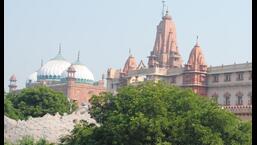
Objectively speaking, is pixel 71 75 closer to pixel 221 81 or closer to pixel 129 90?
pixel 221 81

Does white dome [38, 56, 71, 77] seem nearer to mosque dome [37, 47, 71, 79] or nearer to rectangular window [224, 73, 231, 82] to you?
mosque dome [37, 47, 71, 79]

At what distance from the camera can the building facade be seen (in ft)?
167

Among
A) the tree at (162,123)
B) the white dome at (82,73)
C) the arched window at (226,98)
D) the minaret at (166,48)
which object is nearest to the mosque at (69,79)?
the white dome at (82,73)

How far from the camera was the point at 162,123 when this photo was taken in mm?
18531

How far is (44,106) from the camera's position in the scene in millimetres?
43969

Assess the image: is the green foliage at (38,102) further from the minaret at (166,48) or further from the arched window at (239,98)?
the minaret at (166,48)

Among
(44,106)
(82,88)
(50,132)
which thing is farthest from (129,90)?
(82,88)

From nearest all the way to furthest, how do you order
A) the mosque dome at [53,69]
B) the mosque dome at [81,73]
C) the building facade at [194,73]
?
the building facade at [194,73] < the mosque dome at [81,73] < the mosque dome at [53,69]

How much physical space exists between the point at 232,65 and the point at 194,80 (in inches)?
159

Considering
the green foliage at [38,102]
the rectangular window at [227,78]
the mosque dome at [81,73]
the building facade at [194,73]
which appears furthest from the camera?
the mosque dome at [81,73]

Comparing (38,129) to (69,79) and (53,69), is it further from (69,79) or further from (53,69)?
(53,69)

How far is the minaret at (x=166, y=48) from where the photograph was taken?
63.8 metres

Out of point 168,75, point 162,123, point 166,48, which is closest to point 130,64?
point 166,48

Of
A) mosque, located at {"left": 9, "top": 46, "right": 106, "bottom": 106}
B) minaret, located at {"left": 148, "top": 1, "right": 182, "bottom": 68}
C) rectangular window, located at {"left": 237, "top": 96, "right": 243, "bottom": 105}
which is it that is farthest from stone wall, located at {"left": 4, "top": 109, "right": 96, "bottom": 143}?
mosque, located at {"left": 9, "top": 46, "right": 106, "bottom": 106}
